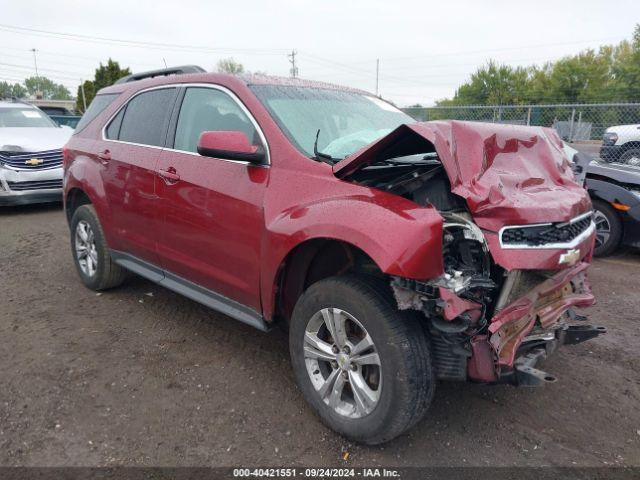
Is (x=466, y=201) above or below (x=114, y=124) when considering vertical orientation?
below

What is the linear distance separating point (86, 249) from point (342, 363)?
3.18 m

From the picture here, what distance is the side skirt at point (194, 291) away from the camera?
10.1ft

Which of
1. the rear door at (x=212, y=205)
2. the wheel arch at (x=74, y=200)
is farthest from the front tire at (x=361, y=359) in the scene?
the wheel arch at (x=74, y=200)

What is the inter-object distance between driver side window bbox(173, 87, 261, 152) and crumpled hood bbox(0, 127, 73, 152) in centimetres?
531

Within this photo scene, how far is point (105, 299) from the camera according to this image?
15.0ft

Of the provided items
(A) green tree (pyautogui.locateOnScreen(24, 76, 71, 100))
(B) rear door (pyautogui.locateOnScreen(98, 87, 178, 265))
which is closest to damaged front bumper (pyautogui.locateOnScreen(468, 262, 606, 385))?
(B) rear door (pyautogui.locateOnScreen(98, 87, 178, 265))

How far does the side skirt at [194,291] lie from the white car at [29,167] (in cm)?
499

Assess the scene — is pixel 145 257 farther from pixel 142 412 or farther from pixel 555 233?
pixel 555 233

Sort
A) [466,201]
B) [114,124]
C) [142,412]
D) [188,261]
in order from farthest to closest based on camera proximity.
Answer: [114,124]
[188,261]
[142,412]
[466,201]

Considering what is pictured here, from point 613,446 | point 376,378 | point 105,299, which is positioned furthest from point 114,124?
point 613,446

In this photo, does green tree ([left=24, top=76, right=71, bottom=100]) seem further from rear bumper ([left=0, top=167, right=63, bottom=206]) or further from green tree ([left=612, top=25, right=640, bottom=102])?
rear bumper ([left=0, top=167, right=63, bottom=206])

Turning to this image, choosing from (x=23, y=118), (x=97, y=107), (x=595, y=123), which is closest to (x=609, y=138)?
(x=595, y=123)

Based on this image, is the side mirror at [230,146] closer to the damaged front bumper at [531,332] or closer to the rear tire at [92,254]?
the damaged front bumper at [531,332]

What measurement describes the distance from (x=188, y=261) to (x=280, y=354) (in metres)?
0.90
